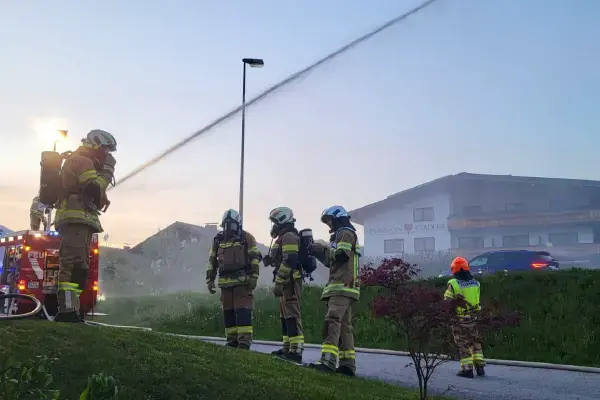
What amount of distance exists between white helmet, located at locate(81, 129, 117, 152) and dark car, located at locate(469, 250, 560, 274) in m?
19.7

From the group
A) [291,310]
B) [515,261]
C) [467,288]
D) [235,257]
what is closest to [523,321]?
[467,288]

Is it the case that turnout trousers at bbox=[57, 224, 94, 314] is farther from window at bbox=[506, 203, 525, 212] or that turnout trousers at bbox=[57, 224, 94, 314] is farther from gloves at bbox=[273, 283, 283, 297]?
window at bbox=[506, 203, 525, 212]

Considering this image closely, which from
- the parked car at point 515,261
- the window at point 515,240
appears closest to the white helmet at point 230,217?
the parked car at point 515,261

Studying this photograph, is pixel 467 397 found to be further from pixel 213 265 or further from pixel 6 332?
pixel 6 332

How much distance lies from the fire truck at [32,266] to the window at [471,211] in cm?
3237

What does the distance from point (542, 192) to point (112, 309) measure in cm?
2849

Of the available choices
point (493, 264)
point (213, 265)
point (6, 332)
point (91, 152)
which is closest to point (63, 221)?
point (91, 152)

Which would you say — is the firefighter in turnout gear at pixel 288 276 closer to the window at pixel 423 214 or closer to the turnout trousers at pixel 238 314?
the turnout trousers at pixel 238 314

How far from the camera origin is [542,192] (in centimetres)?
3912

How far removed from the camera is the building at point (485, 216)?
1473 inches

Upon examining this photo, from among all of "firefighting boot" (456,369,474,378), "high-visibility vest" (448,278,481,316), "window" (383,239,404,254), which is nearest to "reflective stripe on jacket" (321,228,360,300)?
"high-visibility vest" (448,278,481,316)

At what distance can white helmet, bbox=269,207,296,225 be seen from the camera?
902 cm

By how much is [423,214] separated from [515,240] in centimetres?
646

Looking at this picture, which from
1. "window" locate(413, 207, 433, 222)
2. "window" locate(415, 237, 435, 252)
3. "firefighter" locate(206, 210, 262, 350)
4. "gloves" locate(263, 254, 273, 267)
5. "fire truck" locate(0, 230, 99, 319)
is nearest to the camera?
"firefighter" locate(206, 210, 262, 350)
